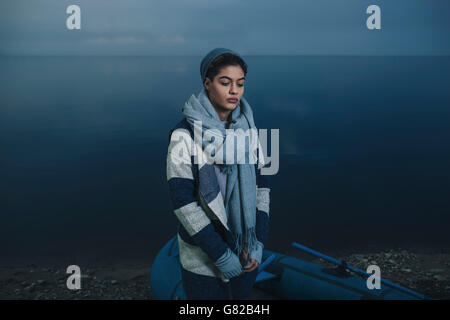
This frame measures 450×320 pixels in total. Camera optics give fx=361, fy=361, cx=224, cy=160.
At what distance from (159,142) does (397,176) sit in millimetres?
8276

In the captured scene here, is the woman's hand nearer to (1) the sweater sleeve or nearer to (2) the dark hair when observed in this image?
(1) the sweater sleeve

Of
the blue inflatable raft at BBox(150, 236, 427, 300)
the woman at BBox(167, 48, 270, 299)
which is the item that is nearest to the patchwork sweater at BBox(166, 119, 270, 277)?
the woman at BBox(167, 48, 270, 299)

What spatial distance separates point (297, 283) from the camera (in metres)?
3.36

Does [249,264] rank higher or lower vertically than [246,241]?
lower

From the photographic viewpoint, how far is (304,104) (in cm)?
2184

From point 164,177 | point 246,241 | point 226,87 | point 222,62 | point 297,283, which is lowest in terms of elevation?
point 297,283

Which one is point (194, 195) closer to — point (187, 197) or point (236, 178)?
point (187, 197)

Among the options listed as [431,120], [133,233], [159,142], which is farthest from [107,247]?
[431,120]

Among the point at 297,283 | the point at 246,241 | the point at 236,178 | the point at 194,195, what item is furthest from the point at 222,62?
the point at 297,283

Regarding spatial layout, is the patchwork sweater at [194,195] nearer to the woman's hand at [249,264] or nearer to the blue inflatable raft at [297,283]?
the woman's hand at [249,264]

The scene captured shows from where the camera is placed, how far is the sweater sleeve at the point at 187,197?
209 centimetres

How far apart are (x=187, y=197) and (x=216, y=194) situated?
0.17 meters

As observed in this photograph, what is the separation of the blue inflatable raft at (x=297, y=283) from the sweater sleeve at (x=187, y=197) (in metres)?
1.14

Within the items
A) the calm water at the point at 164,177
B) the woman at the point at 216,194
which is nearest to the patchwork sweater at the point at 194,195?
the woman at the point at 216,194
